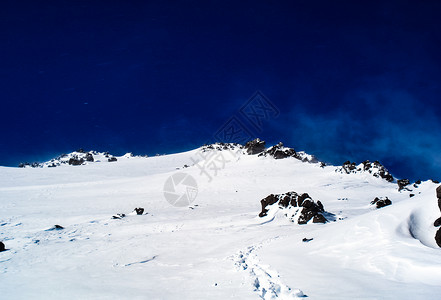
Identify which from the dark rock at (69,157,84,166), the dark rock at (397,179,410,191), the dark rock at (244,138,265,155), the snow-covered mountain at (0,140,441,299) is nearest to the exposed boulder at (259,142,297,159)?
the dark rock at (244,138,265,155)

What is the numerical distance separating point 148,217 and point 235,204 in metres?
9.03

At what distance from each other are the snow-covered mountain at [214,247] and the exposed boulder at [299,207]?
0.08 meters

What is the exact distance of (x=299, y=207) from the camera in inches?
699

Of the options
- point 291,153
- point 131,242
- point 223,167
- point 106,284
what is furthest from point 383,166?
point 106,284

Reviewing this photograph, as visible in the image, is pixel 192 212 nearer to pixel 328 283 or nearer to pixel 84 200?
pixel 84 200

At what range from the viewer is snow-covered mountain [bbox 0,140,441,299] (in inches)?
220

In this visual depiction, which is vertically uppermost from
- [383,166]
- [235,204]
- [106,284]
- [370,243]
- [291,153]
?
[291,153]

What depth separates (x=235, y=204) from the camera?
25.3 meters

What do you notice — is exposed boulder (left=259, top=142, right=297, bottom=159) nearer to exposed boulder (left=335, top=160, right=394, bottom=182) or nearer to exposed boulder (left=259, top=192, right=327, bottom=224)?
exposed boulder (left=335, top=160, right=394, bottom=182)

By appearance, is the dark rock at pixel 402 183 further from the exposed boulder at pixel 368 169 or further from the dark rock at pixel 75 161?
the dark rock at pixel 75 161

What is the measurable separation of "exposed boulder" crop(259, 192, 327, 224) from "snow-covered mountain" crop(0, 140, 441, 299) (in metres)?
0.08

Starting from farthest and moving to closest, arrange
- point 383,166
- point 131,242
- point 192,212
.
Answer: point 383,166 → point 192,212 → point 131,242

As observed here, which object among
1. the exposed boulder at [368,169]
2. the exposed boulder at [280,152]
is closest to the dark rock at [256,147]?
the exposed boulder at [280,152]

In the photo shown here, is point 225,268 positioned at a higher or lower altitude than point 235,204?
lower
